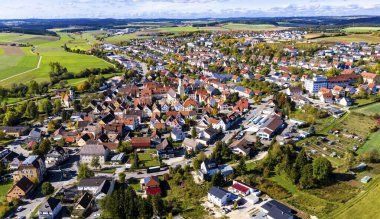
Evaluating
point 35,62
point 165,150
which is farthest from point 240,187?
point 35,62

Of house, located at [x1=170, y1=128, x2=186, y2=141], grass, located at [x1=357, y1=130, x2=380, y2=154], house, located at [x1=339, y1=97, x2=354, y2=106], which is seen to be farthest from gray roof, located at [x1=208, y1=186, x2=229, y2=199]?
house, located at [x1=339, y1=97, x2=354, y2=106]

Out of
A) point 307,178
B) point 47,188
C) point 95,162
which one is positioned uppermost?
point 307,178

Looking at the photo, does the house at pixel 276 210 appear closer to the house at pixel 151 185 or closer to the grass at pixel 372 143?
the house at pixel 151 185

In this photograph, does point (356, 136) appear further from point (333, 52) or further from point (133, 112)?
point (333, 52)

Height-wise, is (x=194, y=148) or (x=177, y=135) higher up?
A: (x=177, y=135)

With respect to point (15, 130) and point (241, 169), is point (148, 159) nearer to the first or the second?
point (241, 169)

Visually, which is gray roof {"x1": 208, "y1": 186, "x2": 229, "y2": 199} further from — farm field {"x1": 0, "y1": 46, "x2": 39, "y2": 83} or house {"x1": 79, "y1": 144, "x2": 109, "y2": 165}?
farm field {"x1": 0, "y1": 46, "x2": 39, "y2": 83}

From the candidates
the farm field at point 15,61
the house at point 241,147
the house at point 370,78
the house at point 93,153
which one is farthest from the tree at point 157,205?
the farm field at point 15,61
